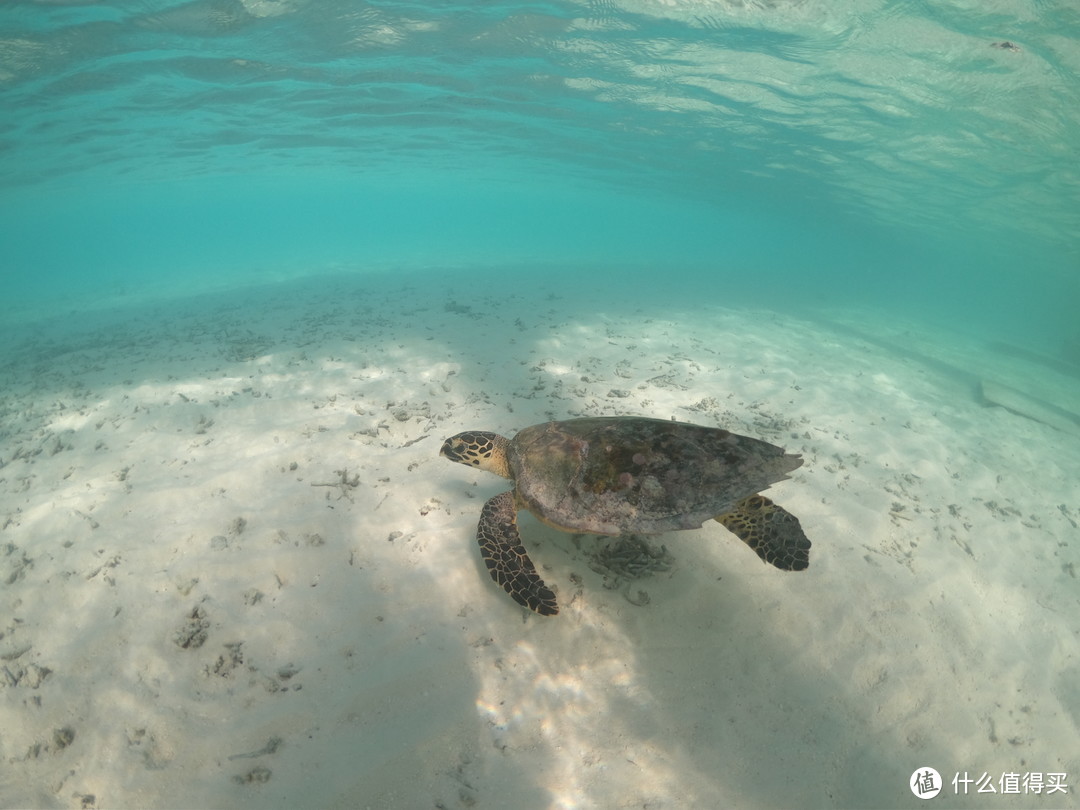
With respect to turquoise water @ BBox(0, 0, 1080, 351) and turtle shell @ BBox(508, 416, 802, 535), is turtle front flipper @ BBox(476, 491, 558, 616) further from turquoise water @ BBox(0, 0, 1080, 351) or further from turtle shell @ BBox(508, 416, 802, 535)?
turquoise water @ BBox(0, 0, 1080, 351)

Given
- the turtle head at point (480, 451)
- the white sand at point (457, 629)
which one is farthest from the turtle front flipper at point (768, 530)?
the turtle head at point (480, 451)

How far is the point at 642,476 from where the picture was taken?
3.43 m

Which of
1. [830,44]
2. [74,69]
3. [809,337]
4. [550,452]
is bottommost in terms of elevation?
[809,337]

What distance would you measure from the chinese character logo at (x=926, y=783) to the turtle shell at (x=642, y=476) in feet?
7.39

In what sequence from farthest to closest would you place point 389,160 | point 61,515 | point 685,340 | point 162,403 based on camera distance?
point 389,160, point 685,340, point 162,403, point 61,515

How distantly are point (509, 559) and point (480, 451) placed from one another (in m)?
1.14

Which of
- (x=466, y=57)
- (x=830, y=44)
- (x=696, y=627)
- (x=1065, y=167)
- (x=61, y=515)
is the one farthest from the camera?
(x=1065, y=167)

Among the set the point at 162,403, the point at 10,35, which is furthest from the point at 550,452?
the point at 10,35

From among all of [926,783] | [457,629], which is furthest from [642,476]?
[926,783]

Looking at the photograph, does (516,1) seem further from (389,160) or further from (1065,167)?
(389,160)

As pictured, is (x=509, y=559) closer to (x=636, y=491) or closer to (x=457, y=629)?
(x=457, y=629)

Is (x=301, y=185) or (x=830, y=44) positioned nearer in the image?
(x=830, y=44)

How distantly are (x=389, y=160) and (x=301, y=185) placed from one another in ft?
97.0

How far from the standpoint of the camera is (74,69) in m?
15.3
